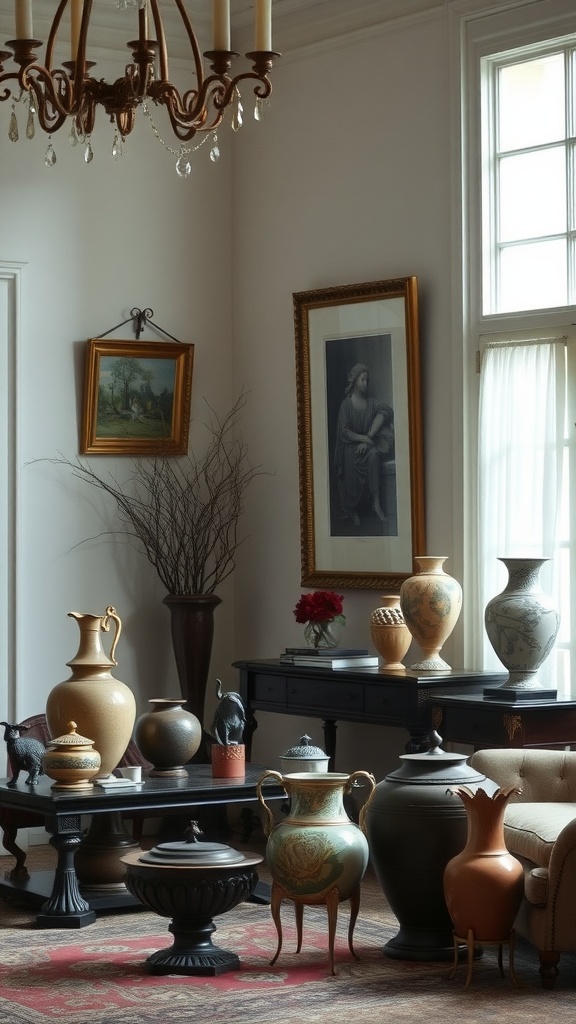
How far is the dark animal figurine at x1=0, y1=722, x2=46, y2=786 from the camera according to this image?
233 inches

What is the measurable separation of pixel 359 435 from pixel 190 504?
45.1 inches

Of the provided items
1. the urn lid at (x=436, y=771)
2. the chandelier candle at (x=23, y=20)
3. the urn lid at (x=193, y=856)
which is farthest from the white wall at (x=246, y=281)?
the chandelier candle at (x=23, y=20)

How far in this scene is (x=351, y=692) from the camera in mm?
6684

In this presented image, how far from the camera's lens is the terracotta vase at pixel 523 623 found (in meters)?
5.94

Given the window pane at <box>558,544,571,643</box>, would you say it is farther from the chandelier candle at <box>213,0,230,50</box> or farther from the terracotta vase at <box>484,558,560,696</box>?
the chandelier candle at <box>213,0,230,50</box>

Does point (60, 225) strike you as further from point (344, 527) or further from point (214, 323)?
point (344, 527)

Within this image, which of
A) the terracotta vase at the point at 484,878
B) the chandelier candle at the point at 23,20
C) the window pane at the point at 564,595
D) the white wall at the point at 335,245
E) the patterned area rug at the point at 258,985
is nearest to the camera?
the chandelier candle at the point at 23,20

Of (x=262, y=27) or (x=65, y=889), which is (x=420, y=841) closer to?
(x=65, y=889)

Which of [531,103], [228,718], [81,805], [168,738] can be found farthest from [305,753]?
[531,103]

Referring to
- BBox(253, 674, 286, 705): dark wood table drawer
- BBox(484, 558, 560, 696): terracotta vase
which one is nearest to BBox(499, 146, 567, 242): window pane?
BBox(484, 558, 560, 696): terracotta vase

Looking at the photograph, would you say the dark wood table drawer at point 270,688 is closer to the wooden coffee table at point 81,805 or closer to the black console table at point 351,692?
the black console table at point 351,692

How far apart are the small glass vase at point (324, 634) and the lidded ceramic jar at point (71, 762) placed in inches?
70.1

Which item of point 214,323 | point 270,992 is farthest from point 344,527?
point 270,992

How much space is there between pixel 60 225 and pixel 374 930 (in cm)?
409
